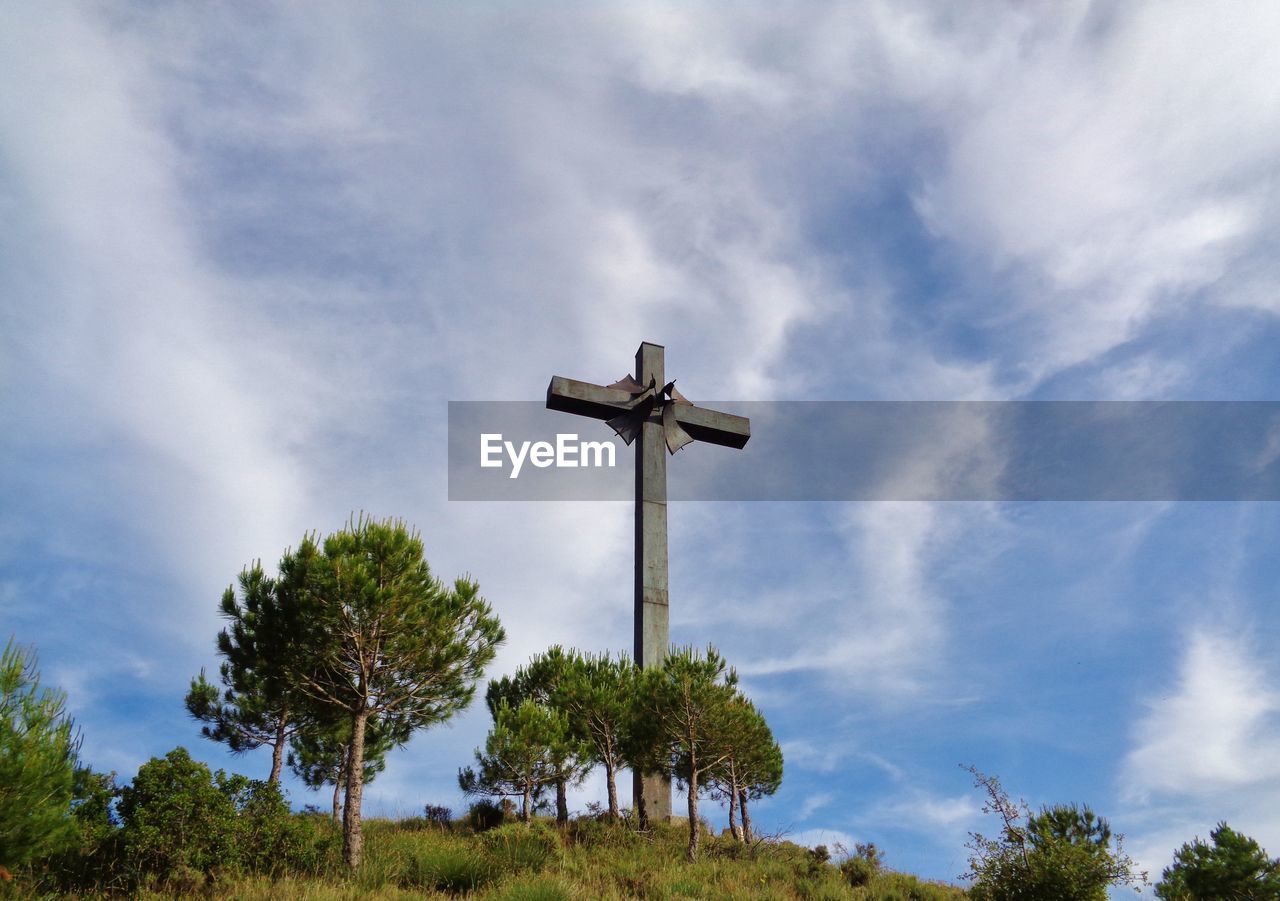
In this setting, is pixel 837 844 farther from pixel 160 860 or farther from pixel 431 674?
pixel 160 860

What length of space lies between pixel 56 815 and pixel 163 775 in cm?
324

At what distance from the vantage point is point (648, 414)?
79.3 ft

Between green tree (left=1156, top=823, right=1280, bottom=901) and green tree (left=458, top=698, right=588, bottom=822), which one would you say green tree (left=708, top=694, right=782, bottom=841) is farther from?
green tree (left=1156, top=823, right=1280, bottom=901)

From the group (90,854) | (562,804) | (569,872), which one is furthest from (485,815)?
(90,854)

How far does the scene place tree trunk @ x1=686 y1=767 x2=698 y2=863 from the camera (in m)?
19.0

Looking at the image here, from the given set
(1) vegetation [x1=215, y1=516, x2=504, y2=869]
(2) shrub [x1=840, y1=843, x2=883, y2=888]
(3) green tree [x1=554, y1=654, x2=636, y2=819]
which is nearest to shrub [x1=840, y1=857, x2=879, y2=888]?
(2) shrub [x1=840, y1=843, x2=883, y2=888]

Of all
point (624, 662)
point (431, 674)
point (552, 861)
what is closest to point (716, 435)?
point (624, 662)

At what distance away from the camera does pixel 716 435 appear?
25.4m

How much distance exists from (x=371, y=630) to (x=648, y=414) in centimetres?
888

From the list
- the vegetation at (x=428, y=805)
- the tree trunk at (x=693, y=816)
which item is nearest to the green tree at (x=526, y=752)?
the vegetation at (x=428, y=805)

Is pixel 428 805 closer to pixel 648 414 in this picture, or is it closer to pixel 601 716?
pixel 601 716

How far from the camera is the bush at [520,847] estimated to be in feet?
55.1

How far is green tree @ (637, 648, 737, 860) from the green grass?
1655 mm

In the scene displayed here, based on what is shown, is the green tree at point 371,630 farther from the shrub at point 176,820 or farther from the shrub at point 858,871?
the shrub at point 858,871
